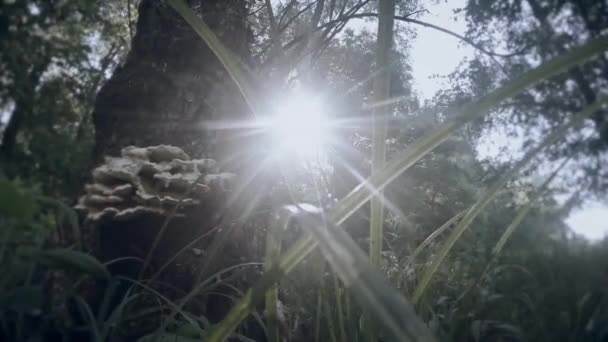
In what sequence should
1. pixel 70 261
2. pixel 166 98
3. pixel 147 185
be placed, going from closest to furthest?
pixel 70 261
pixel 147 185
pixel 166 98

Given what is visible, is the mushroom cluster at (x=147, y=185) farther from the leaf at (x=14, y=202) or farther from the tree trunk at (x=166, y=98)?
the leaf at (x=14, y=202)

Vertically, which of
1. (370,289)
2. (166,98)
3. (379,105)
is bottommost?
(370,289)

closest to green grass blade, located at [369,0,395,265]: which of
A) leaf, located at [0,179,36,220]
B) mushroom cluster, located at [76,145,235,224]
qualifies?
leaf, located at [0,179,36,220]

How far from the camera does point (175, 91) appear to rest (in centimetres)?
107

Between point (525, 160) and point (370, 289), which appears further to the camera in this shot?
point (525, 160)

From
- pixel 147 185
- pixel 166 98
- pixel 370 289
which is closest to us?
pixel 370 289

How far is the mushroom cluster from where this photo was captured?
2.71 ft

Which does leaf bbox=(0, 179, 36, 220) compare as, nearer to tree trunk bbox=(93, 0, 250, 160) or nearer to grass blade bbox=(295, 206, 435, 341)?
grass blade bbox=(295, 206, 435, 341)

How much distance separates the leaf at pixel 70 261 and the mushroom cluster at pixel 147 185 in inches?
18.3

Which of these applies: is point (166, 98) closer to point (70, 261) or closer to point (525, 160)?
point (70, 261)

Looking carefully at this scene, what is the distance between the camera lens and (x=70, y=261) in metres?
0.32

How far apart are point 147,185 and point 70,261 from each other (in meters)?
0.65

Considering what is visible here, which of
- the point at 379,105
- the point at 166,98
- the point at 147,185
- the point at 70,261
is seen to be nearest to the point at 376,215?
the point at 379,105

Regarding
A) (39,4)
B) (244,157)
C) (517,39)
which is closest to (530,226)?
(244,157)
